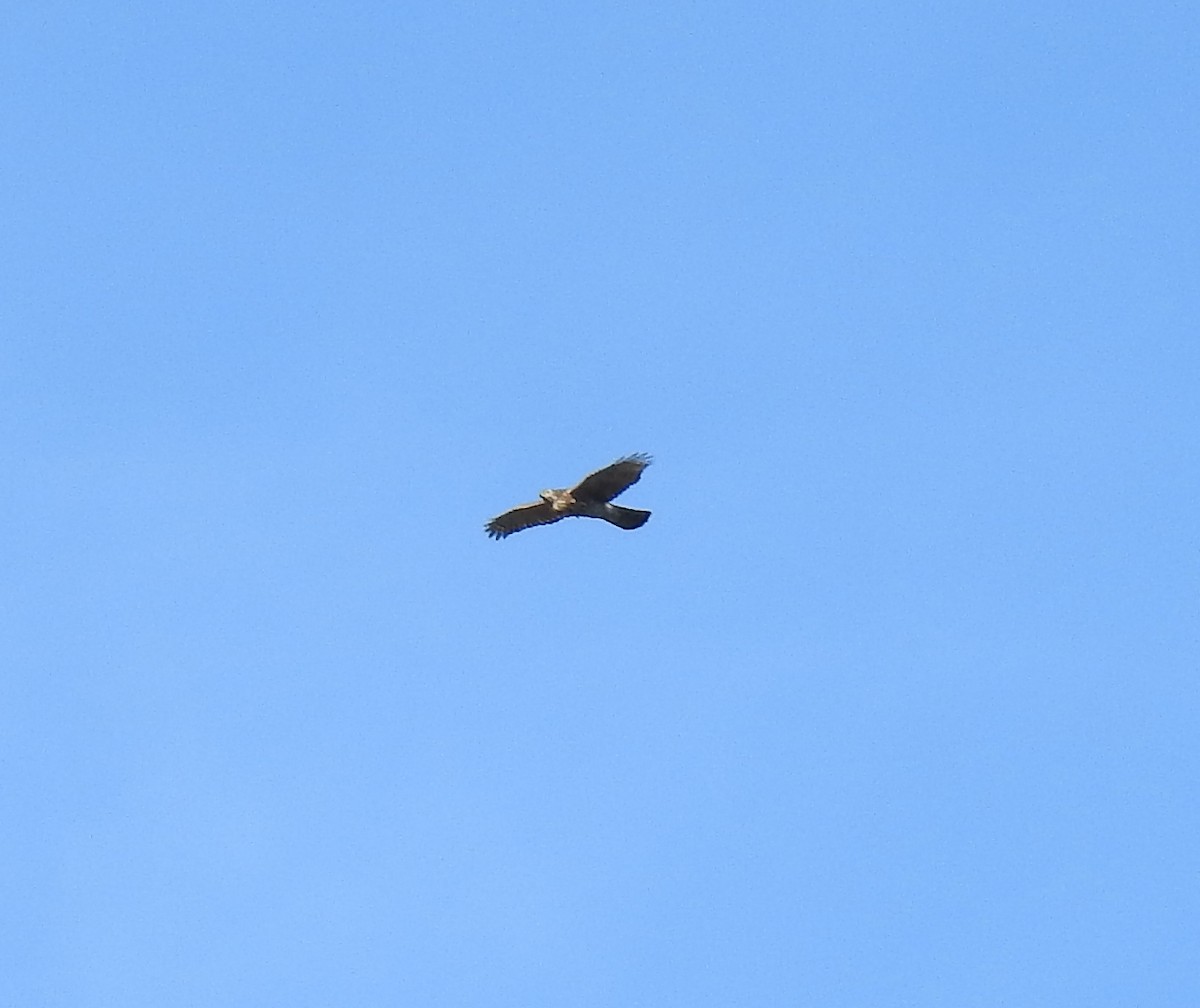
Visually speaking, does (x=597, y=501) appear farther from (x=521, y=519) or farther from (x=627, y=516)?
(x=521, y=519)

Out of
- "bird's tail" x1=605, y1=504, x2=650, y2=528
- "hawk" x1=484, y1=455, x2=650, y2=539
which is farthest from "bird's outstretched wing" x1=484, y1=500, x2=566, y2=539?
"bird's tail" x1=605, y1=504, x2=650, y2=528

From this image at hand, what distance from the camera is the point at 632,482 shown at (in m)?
36.1

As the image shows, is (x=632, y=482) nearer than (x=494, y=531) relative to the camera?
Yes

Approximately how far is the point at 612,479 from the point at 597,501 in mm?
684

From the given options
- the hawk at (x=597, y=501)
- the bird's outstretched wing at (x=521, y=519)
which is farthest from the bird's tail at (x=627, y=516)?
the bird's outstretched wing at (x=521, y=519)

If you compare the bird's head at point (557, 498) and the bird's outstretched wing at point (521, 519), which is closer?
the bird's head at point (557, 498)

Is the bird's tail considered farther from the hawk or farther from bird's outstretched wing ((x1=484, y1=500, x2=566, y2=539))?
bird's outstretched wing ((x1=484, y1=500, x2=566, y2=539))

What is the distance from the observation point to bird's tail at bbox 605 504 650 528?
3653 cm

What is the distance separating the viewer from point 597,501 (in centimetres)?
3672

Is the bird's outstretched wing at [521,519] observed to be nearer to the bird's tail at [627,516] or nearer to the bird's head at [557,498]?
the bird's head at [557,498]

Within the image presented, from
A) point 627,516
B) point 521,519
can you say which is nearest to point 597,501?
point 627,516

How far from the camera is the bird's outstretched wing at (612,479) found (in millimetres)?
35750

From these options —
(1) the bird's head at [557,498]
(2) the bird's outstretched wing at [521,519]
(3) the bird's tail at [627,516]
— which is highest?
(2) the bird's outstretched wing at [521,519]

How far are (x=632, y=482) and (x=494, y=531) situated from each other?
365cm
